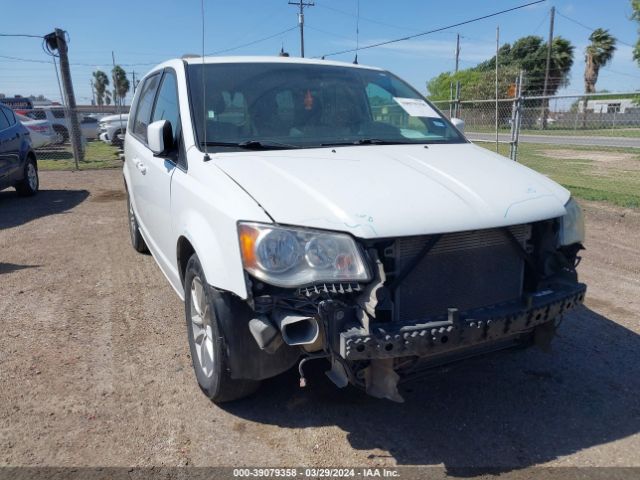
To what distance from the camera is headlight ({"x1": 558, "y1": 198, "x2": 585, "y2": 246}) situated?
117 inches

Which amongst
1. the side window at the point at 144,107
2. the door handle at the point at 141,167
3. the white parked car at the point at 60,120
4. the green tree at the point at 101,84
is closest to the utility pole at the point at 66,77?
the white parked car at the point at 60,120

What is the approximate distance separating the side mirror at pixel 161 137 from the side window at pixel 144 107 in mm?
1139

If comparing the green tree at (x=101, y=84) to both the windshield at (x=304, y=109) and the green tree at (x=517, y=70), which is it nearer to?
the green tree at (x=517, y=70)

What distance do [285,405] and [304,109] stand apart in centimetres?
193

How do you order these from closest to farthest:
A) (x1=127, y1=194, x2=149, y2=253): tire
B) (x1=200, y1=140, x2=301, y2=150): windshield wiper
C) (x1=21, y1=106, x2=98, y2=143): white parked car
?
(x1=200, y1=140, x2=301, y2=150): windshield wiper
(x1=127, y1=194, x2=149, y2=253): tire
(x1=21, y1=106, x2=98, y2=143): white parked car

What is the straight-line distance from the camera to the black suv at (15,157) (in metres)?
9.50

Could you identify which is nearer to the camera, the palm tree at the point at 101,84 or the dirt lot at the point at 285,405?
the dirt lot at the point at 285,405

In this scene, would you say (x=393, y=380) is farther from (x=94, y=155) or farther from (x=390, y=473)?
(x=94, y=155)

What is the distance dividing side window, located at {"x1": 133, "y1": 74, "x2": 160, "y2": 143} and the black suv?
211 inches

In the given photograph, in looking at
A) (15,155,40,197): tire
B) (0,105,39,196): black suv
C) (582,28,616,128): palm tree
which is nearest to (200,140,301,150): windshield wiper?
(0,105,39,196): black suv

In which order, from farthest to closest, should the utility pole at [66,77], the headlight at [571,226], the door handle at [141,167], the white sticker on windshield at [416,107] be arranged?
the utility pole at [66,77], the door handle at [141,167], the white sticker on windshield at [416,107], the headlight at [571,226]

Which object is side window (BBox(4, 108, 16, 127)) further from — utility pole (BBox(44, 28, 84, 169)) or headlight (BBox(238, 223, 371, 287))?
headlight (BBox(238, 223, 371, 287))

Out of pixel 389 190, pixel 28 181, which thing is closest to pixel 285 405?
pixel 389 190

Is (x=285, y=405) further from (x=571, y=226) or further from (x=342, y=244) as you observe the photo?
(x=571, y=226)
